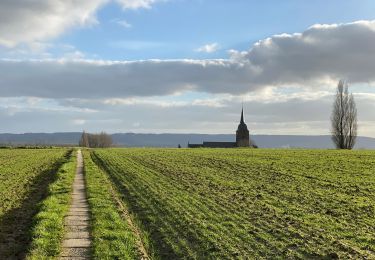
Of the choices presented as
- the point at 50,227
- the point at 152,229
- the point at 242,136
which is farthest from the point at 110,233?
the point at 242,136

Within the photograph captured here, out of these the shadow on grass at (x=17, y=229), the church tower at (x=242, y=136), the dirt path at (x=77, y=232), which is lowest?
the shadow on grass at (x=17, y=229)

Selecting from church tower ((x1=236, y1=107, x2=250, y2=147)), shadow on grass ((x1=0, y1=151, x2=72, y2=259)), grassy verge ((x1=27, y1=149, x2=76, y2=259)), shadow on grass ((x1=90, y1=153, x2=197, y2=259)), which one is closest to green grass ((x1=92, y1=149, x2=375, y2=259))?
shadow on grass ((x1=90, y1=153, x2=197, y2=259))

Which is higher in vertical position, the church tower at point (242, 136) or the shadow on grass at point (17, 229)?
the church tower at point (242, 136)

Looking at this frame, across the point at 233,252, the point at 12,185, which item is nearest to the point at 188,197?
the point at 233,252

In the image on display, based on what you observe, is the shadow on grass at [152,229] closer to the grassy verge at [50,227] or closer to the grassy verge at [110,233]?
the grassy verge at [110,233]

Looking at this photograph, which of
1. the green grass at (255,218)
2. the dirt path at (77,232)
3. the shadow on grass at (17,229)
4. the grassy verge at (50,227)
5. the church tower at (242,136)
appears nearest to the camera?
the dirt path at (77,232)

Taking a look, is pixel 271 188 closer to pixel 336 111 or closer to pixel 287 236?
pixel 287 236

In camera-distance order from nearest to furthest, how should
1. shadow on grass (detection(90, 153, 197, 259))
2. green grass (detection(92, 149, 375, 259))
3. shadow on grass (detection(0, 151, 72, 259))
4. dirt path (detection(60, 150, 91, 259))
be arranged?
dirt path (detection(60, 150, 91, 259)) < shadow on grass (detection(90, 153, 197, 259)) < green grass (detection(92, 149, 375, 259)) < shadow on grass (detection(0, 151, 72, 259))

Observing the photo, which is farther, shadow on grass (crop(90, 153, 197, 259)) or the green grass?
the green grass

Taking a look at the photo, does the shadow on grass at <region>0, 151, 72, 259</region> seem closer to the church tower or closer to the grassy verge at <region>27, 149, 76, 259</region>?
the grassy verge at <region>27, 149, 76, 259</region>

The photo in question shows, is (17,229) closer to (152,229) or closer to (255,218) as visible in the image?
(152,229)

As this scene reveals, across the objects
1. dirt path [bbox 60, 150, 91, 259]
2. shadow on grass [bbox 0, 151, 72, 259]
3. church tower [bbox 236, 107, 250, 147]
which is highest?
church tower [bbox 236, 107, 250, 147]

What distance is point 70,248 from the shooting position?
38.0ft

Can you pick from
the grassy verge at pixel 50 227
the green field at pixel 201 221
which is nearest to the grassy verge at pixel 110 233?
the green field at pixel 201 221
